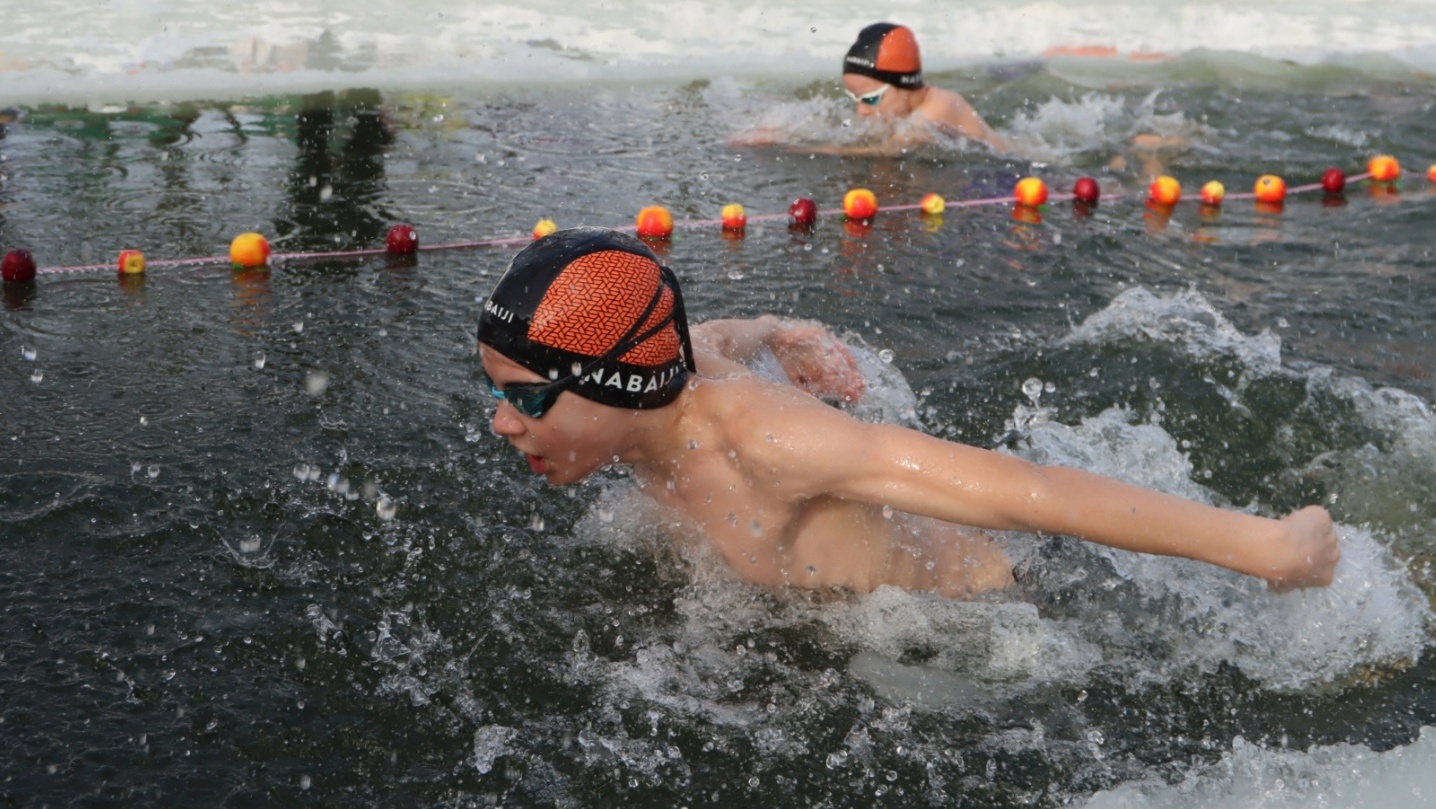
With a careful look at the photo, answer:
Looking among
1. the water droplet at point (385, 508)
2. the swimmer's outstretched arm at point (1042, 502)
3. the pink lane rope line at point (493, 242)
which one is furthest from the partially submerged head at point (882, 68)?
the swimmer's outstretched arm at point (1042, 502)

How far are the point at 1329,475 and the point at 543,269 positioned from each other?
315 centimetres

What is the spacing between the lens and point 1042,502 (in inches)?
127

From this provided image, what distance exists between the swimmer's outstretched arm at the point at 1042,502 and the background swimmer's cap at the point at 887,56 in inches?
269

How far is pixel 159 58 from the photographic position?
1088 centimetres

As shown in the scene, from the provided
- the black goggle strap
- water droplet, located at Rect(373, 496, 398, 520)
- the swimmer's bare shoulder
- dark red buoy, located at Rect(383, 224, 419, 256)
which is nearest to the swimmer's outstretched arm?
the black goggle strap

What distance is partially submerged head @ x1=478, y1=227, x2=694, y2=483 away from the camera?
3.34 meters

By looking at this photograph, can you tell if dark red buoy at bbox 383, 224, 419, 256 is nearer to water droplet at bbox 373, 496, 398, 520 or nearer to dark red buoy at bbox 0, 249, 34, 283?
dark red buoy at bbox 0, 249, 34, 283

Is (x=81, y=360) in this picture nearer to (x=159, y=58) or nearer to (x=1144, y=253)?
(x=1144, y=253)

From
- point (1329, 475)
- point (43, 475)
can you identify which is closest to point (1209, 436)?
point (1329, 475)

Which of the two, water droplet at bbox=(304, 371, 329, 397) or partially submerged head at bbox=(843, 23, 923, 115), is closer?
water droplet at bbox=(304, 371, 329, 397)

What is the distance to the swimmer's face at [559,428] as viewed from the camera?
343 cm

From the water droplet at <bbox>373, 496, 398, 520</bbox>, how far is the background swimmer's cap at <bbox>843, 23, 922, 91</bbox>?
249 inches

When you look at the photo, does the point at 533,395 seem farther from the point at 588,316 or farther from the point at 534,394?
the point at 588,316

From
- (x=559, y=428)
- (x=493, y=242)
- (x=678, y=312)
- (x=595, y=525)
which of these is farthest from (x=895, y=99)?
(x=559, y=428)
